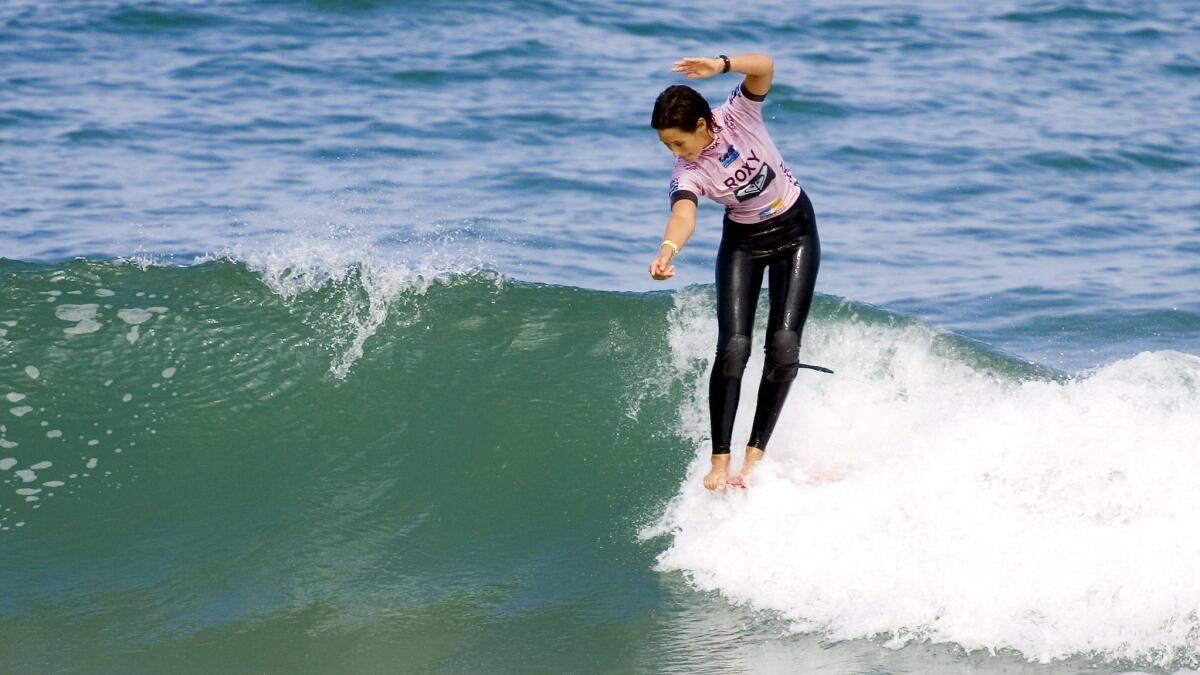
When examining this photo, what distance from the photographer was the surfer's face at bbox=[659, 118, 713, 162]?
563 centimetres

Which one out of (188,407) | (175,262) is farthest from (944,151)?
(188,407)

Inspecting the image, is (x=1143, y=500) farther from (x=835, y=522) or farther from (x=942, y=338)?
(x=942, y=338)

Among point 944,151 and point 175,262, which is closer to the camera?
point 175,262

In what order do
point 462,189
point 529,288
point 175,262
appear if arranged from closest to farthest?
1. point 529,288
2. point 175,262
3. point 462,189

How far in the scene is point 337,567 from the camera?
6512 mm

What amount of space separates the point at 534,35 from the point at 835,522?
1309 cm

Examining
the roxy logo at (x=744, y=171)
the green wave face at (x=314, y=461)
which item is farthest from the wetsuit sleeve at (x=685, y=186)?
the green wave face at (x=314, y=461)

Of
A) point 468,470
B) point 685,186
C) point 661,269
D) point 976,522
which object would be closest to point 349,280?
point 468,470

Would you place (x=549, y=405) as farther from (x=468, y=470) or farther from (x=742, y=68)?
(x=742, y=68)

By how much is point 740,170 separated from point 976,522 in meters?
1.96

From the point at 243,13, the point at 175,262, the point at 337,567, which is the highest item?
the point at 243,13

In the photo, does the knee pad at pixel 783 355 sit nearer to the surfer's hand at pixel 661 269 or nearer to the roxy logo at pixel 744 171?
the roxy logo at pixel 744 171

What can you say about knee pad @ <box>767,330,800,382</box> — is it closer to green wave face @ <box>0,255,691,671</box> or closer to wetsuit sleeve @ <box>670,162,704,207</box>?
wetsuit sleeve @ <box>670,162,704,207</box>

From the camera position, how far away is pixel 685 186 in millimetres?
5809
